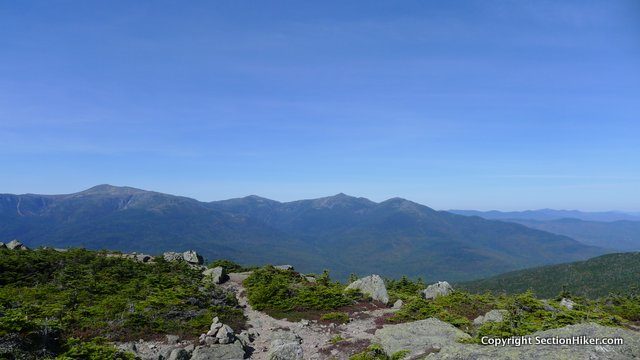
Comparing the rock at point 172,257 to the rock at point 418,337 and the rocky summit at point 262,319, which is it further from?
the rock at point 418,337

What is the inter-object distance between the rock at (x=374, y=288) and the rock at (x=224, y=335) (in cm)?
1510

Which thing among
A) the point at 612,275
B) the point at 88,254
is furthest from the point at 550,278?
the point at 88,254

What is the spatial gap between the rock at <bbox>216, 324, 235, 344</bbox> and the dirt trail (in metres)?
1.64

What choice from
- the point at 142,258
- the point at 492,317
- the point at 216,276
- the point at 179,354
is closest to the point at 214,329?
the point at 179,354

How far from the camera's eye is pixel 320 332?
83.7 ft

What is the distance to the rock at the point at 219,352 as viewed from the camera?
64.8ft

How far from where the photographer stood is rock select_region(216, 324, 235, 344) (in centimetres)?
2180

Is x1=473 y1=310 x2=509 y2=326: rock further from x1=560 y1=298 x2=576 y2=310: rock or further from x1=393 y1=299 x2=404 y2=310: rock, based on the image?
x1=560 y1=298 x2=576 y2=310: rock

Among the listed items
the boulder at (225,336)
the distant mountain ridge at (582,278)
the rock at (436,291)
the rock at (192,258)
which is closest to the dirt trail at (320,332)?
the boulder at (225,336)

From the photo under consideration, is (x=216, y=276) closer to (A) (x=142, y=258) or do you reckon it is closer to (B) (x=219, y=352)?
(A) (x=142, y=258)

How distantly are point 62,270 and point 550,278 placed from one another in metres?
159

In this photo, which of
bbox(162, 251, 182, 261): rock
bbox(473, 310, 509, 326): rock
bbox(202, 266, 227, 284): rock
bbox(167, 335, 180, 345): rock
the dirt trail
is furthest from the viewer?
bbox(162, 251, 182, 261): rock

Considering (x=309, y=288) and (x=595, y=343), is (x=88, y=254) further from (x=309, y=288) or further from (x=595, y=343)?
(x=595, y=343)

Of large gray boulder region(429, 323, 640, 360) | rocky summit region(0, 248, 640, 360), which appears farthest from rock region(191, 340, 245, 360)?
large gray boulder region(429, 323, 640, 360)
